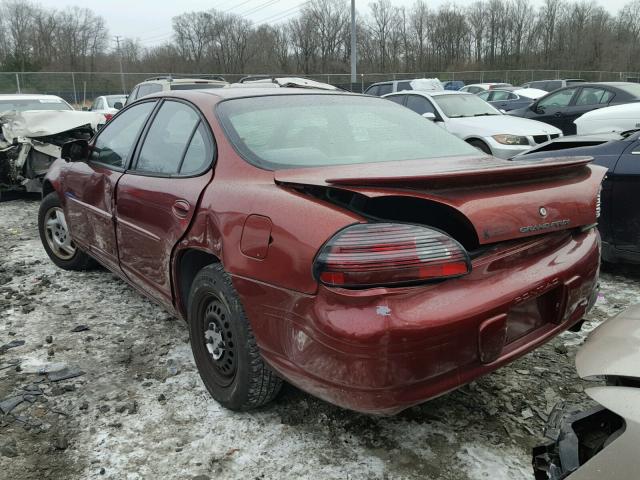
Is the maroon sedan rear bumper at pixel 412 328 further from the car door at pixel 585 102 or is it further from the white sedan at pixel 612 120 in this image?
the car door at pixel 585 102

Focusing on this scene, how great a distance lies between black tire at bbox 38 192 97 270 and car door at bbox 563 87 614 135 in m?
9.56

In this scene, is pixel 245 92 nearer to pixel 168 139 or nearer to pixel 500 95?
pixel 168 139

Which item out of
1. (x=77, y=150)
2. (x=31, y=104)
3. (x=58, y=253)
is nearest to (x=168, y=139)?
(x=77, y=150)

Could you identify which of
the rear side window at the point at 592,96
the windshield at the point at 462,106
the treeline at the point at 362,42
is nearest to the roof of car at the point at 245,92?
the windshield at the point at 462,106

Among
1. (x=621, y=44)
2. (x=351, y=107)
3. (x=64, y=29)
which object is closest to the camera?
(x=351, y=107)

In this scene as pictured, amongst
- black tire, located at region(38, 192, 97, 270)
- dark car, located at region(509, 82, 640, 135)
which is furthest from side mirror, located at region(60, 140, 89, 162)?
dark car, located at region(509, 82, 640, 135)

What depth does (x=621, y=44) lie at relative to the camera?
5534 cm

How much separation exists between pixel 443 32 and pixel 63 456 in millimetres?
69852

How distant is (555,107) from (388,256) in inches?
435

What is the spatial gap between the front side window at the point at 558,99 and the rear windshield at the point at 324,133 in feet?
31.4

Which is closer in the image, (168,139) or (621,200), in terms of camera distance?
(168,139)

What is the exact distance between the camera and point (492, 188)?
2098 millimetres

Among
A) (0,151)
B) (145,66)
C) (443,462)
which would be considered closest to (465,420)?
(443,462)

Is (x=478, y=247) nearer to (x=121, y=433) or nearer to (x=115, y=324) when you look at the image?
(x=121, y=433)
